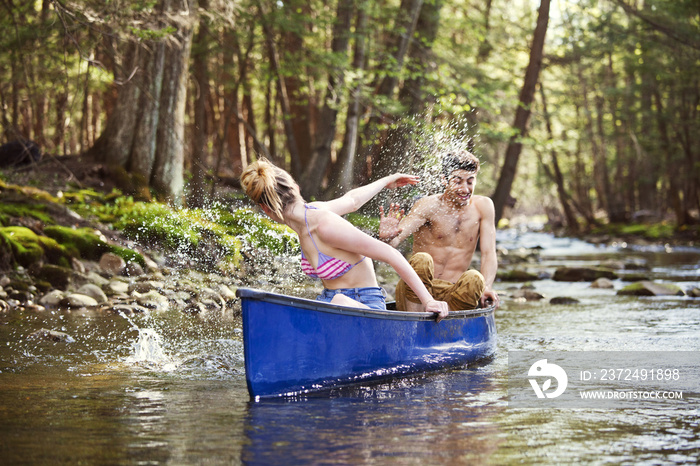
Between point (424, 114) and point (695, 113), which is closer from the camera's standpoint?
point (424, 114)

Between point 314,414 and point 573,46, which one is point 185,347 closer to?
point 314,414

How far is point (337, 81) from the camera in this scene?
51.8 feet

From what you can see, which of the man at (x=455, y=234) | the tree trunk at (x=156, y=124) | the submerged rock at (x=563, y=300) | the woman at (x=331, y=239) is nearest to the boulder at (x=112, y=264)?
the tree trunk at (x=156, y=124)

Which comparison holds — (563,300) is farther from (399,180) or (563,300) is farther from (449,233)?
(399,180)

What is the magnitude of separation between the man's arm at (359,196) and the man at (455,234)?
2.23 ft

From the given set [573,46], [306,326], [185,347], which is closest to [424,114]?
[573,46]

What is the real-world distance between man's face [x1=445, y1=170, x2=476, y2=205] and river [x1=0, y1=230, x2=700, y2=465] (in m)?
1.40

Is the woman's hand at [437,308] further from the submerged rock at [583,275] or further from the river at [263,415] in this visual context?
the submerged rock at [583,275]

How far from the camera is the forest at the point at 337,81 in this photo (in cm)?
1129

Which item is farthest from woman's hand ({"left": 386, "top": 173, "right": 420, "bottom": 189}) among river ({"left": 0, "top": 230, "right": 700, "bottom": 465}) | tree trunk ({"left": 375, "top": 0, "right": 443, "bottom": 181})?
tree trunk ({"left": 375, "top": 0, "right": 443, "bottom": 181})

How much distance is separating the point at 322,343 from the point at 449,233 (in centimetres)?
201

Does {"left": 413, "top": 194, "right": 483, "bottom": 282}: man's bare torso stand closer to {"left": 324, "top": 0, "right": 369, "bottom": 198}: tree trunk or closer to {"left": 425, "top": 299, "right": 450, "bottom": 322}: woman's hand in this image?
{"left": 425, "top": 299, "right": 450, "bottom": 322}: woman's hand

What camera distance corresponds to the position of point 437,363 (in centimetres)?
588

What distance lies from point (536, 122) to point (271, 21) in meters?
8.40
